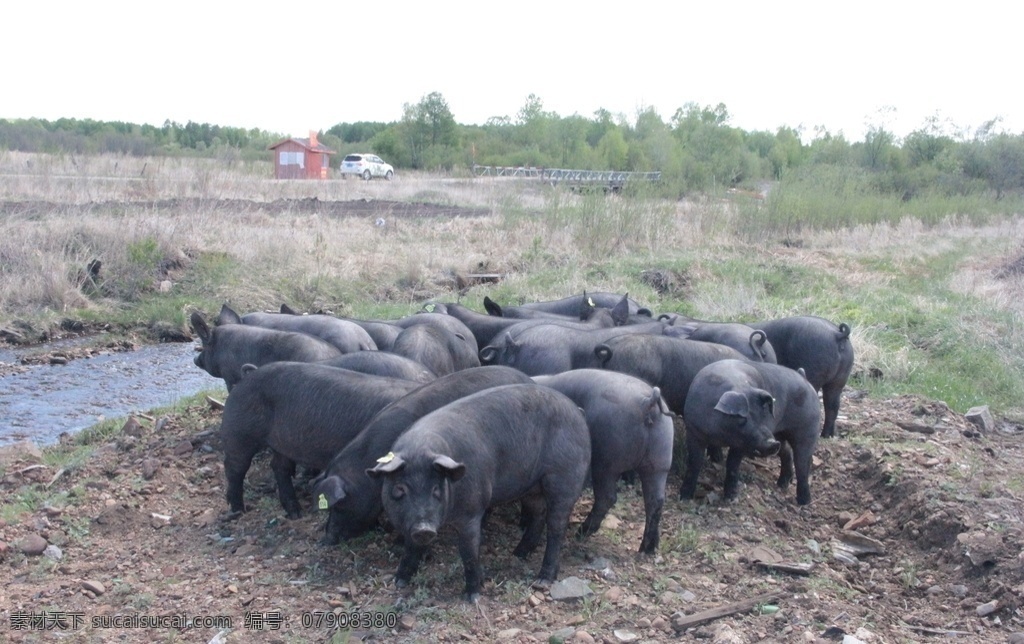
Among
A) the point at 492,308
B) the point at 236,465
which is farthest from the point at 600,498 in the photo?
the point at 492,308

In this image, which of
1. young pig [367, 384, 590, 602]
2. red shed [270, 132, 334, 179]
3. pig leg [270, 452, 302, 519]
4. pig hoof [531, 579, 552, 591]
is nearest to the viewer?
young pig [367, 384, 590, 602]

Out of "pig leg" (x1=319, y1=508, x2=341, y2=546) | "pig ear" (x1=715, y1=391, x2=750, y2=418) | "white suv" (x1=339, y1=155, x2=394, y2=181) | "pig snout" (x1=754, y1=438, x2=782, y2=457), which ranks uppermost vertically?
"white suv" (x1=339, y1=155, x2=394, y2=181)

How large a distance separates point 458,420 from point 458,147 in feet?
192

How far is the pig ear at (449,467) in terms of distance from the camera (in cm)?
460

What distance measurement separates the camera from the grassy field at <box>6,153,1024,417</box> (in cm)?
1315

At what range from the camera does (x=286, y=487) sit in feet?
21.1

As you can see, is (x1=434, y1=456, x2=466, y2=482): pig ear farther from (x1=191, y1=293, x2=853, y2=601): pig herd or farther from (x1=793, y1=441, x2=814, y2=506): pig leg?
(x1=793, y1=441, x2=814, y2=506): pig leg

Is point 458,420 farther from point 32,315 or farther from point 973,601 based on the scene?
point 32,315

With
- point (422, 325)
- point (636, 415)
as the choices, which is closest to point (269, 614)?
point (636, 415)

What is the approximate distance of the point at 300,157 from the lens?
52594 mm

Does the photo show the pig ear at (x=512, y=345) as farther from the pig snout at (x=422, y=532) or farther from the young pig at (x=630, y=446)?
the pig snout at (x=422, y=532)

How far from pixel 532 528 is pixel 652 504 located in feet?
2.53

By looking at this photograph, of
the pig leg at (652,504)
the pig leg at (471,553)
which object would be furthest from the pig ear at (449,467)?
the pig leg at (652,504)

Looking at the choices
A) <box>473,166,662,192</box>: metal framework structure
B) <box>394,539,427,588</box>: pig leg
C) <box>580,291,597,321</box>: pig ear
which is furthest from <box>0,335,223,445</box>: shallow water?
<box>473,166,662,192</box>: metal framework structure
